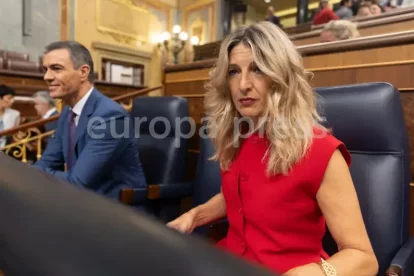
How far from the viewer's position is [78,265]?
18cm

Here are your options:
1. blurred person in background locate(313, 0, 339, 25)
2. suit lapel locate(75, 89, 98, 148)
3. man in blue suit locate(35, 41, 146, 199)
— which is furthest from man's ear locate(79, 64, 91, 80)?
blurred person in background locate(313, 0, 339, 25)

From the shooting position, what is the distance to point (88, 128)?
1.51 metres

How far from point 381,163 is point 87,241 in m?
1.04

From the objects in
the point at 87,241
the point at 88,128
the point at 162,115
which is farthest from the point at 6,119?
the point at 87,241

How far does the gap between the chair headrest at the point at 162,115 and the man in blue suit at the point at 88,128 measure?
1.25 ft

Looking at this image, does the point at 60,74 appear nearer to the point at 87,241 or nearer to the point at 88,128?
the point at 88,128

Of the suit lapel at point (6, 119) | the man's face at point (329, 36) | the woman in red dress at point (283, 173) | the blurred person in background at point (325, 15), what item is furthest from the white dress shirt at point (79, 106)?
the blurred person in background at point (325, 15)

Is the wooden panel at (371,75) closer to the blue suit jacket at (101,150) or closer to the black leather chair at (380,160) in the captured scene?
the black leather chair at (380,160)

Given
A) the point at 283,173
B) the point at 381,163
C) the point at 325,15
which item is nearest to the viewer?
the point at 283,173

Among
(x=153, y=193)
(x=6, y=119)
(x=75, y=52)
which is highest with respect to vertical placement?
(x=75, y=52)

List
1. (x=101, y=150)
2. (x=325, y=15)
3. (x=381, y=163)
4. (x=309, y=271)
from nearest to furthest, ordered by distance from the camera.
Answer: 1. (x=309, y=271)
2. (x=381, y=163)
3. (x=101, y=150)
4. (x=325, y=15)

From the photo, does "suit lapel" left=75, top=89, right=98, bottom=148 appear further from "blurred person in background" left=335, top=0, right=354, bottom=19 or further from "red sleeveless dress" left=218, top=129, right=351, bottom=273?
"blurred person in background" left=335, top=0, right=354, bottom=19

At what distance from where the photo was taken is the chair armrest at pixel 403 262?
0.83m

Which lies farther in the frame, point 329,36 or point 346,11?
point 346,11
